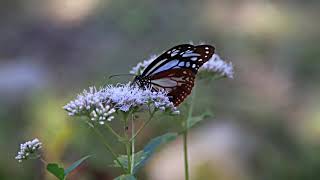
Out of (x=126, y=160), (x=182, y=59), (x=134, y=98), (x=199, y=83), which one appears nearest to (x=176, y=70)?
(x=182, y=59)

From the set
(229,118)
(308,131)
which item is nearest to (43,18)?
(229,118)

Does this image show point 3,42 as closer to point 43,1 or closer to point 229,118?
point 43,1

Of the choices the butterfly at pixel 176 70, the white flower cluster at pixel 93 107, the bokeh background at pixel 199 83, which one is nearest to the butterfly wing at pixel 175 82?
the butterfly at pixel 176 70

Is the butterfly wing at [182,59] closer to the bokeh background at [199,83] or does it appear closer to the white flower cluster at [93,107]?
the white flower cluster at [93,107]

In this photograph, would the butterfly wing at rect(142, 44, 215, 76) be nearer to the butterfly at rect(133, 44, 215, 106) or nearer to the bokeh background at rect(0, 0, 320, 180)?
the butterfly at rect(133, 44, 215, 106)

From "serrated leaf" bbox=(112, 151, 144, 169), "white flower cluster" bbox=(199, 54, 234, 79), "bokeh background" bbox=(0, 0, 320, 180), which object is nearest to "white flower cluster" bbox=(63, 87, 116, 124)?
"serrated leaf" bbox=(112, 151, 144, 169)
